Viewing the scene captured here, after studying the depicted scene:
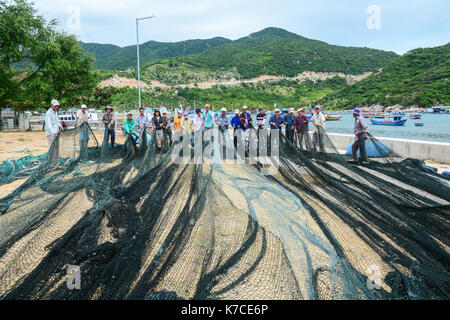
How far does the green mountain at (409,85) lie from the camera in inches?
3327

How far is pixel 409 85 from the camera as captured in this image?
302 feet

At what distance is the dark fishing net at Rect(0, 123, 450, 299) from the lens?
2627 millimetres

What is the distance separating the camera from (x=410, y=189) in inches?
205

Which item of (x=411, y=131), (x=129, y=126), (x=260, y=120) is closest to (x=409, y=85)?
(x=411, y=131)

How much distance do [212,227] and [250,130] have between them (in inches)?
249

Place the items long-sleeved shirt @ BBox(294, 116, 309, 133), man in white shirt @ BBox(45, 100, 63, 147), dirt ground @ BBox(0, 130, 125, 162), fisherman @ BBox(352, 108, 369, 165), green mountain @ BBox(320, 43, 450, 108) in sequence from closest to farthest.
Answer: man in white shirt @ BBox(45, 100, 63, 147)
fisherman @ BBox(352, 108, 369, 165)
long-sleeved shirt @ BBox(294, 116, 309, 133)
dirt ground @ BBox(0, 130, 125, 162)
green mountain @ BBox(320, 43, 450, 108)

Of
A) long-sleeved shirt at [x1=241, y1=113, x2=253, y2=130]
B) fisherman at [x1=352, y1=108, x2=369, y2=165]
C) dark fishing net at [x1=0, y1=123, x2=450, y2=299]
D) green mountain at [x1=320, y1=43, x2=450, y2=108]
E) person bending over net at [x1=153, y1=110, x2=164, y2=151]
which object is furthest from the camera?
green mountain at [x1=320, y1=43, x2=450, y2=108]

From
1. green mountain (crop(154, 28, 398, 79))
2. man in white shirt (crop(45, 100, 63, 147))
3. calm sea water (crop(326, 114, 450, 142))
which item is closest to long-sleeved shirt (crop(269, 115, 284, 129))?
man in white shirt (crop(45, 100, 63, 147))

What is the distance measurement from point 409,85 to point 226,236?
108 meters

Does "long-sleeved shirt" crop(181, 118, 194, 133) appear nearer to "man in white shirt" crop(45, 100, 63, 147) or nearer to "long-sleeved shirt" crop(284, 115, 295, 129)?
"long-sleeved shirt" crop(284, 115, 295, 129)

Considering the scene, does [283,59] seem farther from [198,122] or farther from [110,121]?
[110,121]

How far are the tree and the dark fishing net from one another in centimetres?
1741
